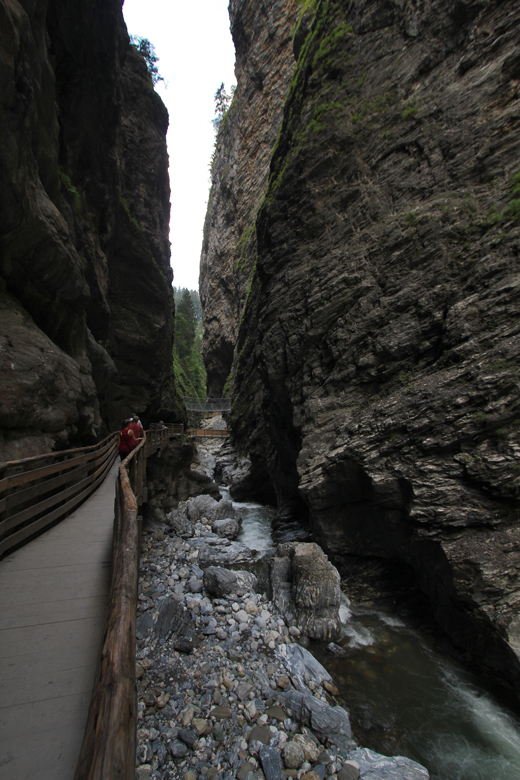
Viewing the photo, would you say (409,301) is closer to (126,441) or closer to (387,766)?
(126,441)

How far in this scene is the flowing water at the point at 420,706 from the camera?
16.7 feet

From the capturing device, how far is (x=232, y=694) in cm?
560

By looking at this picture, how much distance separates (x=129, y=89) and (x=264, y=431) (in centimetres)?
2641

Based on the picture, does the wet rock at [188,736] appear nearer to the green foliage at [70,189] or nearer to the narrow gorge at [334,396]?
the narrow gorge at [334,396]

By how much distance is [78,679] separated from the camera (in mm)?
2582

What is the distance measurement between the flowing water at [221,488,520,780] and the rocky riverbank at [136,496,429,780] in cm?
47

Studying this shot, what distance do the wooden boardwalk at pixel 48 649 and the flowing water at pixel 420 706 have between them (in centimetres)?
515

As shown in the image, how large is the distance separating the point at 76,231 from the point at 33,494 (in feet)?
41.9

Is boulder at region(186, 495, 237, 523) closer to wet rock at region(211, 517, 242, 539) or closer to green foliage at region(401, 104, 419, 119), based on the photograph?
wet rock at region(211, 517, 242, 539)

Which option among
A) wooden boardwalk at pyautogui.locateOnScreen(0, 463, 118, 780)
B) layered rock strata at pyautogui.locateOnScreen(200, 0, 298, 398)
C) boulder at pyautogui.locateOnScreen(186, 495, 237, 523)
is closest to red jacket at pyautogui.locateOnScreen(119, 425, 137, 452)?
wooden boardwalk at pyautogui.locateOnScreen(0, 463, 118, 780)

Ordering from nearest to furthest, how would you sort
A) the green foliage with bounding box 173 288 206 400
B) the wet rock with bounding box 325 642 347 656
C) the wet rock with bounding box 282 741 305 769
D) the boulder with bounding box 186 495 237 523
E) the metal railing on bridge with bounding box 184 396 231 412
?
1. the wet rock with bounding box 282 741 305 769
2. the wet rock with bounding box 325 642 347 656
3. the boulder with bounding box 186 495 237 523
4. the metal railing on bridge with bounding box 184 396 231 412
5. the green foliage with bounding box 173 288 206 400

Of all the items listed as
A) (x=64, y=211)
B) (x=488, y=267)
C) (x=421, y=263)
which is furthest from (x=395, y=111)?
(x=64, y=211)

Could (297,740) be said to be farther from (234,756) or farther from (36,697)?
(36,697)

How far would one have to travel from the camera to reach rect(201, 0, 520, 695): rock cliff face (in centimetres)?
709
